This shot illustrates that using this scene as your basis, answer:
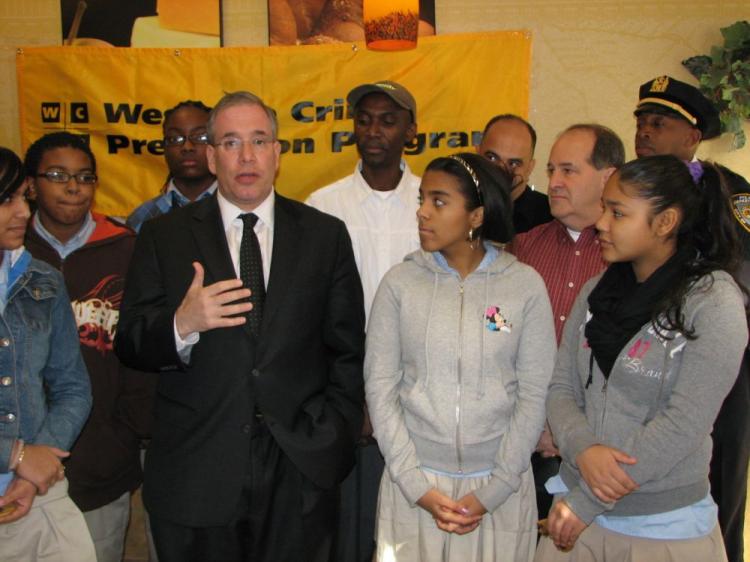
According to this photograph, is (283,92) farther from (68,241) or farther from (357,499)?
(357,499)

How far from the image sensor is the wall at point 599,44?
12.6 ft

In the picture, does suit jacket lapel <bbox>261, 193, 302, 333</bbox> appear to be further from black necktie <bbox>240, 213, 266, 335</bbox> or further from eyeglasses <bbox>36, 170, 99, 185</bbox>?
eyeglasses <bbox>36, 170, 99, 185</bbox>

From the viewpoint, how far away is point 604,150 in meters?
2.46

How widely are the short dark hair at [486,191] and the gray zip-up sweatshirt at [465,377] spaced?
0.12m

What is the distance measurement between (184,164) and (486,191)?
1564 millimetres

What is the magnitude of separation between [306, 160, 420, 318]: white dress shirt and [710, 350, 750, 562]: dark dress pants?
1356 mm

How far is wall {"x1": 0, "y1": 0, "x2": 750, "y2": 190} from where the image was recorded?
3.85m

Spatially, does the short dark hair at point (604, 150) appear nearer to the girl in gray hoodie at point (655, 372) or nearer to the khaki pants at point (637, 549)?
the girl in gray hoodie at point (655, 372)

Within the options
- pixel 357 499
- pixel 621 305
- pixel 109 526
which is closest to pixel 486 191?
pixel 621 305

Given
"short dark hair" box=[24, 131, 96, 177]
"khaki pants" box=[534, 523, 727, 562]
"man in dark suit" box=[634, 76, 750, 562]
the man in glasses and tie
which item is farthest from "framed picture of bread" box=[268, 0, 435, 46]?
"khaki pants" box=[534, 523, 727, 562]

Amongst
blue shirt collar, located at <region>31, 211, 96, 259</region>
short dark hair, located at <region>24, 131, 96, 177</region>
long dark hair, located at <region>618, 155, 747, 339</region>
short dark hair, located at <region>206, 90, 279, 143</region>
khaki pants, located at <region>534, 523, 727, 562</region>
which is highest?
short dark hair, located at <region>206, 90, 279, 143</region>

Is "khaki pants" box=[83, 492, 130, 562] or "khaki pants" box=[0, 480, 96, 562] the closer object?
"khaki pants" box=[0, 480, 96, 562]

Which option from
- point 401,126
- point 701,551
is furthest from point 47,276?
point 701,551

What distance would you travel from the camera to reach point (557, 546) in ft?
6.35
